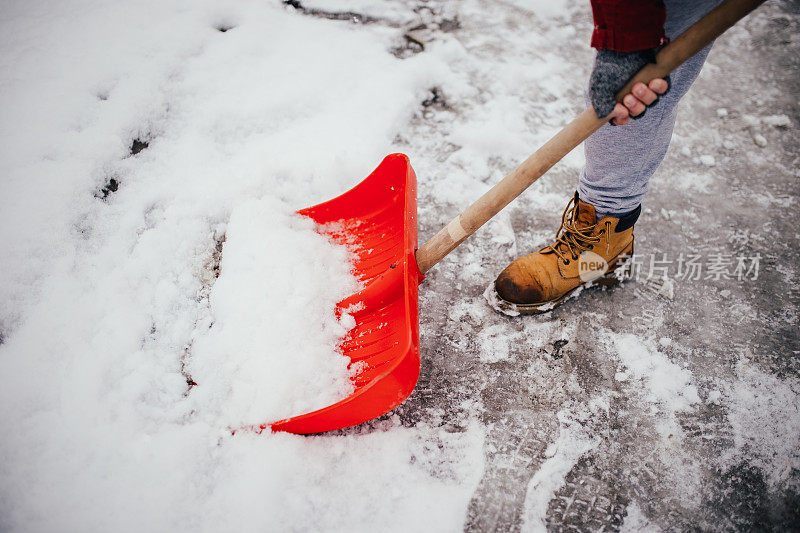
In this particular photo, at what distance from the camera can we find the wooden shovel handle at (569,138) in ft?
2.61

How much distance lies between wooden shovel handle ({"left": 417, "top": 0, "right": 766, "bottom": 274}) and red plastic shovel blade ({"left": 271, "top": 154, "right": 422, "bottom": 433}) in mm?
125

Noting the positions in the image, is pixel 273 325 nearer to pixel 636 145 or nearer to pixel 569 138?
pixel 569 138

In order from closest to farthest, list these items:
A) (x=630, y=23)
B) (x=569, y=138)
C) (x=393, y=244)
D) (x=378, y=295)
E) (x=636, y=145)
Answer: (x=630, y=23) → (x=569, y=138) → (x=636, y=145) → (x=378, y=295) → (x=393, y=244)

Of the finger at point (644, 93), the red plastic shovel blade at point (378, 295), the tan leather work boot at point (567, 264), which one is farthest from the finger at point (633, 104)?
the red plastic shovel blade at point (378, 295)

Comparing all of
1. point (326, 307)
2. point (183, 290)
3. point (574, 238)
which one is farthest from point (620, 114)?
point (183, 290)

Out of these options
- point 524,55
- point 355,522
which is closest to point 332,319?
point 355,522

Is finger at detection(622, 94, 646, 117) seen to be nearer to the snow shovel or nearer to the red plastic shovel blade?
the snow shovel

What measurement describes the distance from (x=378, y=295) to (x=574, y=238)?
732 mm

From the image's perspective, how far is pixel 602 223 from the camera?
135cm

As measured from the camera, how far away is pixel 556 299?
144cm

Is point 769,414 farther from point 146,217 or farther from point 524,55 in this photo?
point 146,217

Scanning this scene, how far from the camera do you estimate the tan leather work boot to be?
138 centimetres

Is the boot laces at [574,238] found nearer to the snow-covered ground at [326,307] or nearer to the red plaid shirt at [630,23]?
the snow-covered ground at [326,307]

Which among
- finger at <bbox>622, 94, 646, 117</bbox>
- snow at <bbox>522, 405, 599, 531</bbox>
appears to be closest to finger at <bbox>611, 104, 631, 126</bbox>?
finger at <bbox>622, 94, 646, 117</bbox>
